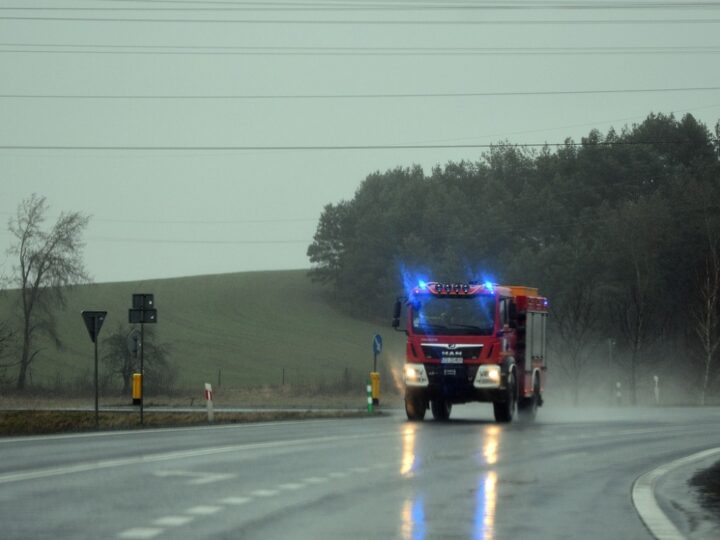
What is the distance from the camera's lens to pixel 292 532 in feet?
37.6

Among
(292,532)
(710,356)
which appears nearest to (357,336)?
(710,356)

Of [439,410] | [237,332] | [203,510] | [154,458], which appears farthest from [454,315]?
[237,332]

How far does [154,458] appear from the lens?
1955cm

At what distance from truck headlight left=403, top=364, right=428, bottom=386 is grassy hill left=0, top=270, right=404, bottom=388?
100ft

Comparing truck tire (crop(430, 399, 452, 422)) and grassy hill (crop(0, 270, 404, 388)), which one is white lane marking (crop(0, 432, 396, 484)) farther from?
grassy hill (crop(0, 270, 404, 388))

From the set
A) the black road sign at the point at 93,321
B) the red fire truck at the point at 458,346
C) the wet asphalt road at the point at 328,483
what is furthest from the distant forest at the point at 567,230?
the wet asphalt road at the point at 328,483

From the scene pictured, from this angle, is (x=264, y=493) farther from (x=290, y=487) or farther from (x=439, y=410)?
(x=439, y=410)

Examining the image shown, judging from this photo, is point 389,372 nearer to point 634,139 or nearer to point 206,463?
point 206,463

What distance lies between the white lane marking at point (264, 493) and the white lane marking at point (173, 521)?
6.74 feet

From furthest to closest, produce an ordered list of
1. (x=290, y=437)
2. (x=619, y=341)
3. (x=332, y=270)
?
(x=332, y=270) < (x=619, y=341) < (x=290, y=437)

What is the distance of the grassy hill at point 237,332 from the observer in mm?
78500

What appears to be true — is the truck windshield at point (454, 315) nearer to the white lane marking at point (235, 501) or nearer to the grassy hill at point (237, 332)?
the white lane marking at point (235, 501)

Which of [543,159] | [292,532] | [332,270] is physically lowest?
[292,532]

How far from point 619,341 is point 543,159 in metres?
55.5
